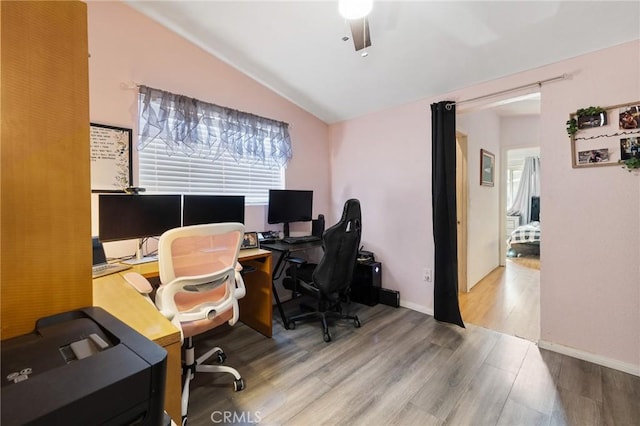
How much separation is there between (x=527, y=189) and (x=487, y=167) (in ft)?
12.4

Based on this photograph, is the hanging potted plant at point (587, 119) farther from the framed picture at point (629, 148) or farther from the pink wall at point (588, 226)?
the framed picture at point (629, 148)

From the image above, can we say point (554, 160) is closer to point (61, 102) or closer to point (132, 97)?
point (61, 102)

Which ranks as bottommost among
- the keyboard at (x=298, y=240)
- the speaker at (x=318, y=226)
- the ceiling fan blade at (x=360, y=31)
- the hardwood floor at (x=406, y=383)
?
the hardwood floor at (x=406, y=383)

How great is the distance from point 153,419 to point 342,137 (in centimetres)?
330

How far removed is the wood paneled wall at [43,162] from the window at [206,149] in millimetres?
1635

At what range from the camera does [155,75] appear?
2.19 meters

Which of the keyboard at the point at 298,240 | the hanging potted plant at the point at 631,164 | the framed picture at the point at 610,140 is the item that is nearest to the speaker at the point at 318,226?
the keyboard at the point at 298,240

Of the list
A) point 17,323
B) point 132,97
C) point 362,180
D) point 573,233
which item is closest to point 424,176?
point 362,180

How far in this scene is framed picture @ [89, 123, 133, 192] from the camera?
1.91 m

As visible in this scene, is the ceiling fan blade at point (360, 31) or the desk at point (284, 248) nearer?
the ceiling fan blade at point (360, 31)

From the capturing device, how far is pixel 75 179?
685 mm

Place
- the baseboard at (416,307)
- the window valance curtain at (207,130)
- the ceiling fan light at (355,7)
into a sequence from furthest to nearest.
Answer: the baseboard at (416,307) → the window valance curtain at (207,130) → the ceiling fan light at (355,7)

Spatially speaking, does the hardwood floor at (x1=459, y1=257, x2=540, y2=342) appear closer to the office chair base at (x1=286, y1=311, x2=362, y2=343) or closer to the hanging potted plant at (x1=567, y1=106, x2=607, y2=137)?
the office chair base at (x1=286, y1=311, x2=362, y2=343)

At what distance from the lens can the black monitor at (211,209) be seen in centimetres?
217
